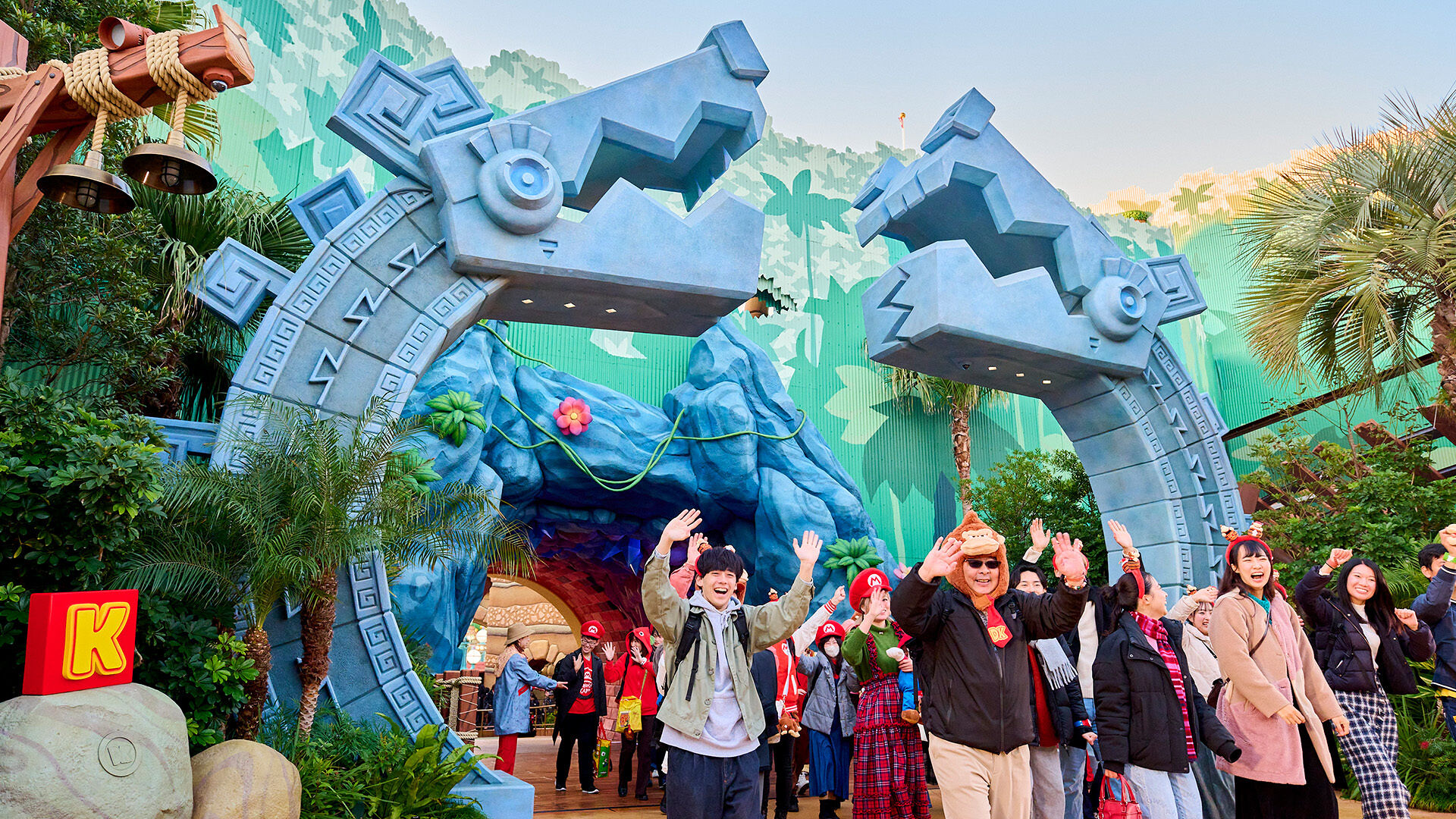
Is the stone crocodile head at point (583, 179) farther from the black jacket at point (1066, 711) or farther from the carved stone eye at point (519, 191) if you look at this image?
the black jacket at point (1066, 711)

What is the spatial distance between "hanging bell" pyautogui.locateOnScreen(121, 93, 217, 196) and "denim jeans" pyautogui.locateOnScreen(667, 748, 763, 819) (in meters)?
3.28

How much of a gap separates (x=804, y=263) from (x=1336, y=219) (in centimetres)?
867

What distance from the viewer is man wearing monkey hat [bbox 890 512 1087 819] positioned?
4.48 metres

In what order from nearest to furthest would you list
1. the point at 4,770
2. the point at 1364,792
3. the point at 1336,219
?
the point at 4,770, the point at 1364,792, the point at 1336,219

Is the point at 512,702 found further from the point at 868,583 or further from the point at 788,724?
the point at 868,583

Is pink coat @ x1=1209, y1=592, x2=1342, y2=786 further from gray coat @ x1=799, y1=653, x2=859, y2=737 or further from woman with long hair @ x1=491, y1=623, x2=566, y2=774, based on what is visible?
woman with long hair @ x1=491, y1=623, x2=566, y2=774

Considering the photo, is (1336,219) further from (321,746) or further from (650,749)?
(321,746)

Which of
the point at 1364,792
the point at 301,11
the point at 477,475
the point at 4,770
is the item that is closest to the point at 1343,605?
the point at 1364,792

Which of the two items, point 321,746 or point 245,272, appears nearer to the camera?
point 321,746

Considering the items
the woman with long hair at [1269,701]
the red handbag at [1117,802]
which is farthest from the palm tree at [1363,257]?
the red handbag at [1117,802]

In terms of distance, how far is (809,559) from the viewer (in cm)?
474

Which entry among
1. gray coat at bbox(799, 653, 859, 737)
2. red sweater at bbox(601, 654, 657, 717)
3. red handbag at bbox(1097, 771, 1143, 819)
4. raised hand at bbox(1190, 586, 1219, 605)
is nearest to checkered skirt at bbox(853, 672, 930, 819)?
gray coat at bbox(799, 653, 859, 737)

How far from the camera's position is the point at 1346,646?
19.2 ft

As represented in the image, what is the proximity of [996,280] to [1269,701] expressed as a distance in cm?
544
